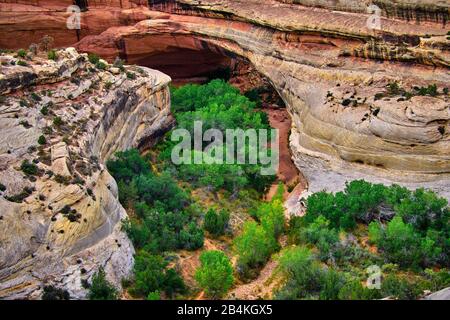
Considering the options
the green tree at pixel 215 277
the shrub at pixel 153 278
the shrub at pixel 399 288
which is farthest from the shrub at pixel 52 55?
the shrub at pixel 399 288

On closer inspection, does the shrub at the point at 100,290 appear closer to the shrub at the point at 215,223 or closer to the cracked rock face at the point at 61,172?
the cracked rock face at the point at 61,172

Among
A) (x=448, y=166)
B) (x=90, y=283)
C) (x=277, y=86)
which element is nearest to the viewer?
(x=90, y=283)

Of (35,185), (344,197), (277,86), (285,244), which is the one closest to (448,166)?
(344,197)

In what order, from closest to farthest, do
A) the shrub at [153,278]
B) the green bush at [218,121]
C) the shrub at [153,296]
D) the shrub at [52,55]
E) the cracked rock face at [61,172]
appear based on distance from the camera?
the cracked rock face at [61,172], the shrub at [153,296], the shrub at [153,278], the shrub at [52,55], the green bush at [218,121]

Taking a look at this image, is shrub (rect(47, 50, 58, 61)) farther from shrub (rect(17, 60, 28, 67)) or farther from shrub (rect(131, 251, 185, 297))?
shrub (rect(131, 251, 185, 297))

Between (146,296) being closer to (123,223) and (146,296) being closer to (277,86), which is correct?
(123,223)

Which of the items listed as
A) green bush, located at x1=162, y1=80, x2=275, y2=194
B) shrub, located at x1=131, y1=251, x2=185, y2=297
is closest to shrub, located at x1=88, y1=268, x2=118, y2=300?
shrub, located at x1=131, y1=251, x2=185, y2=297
